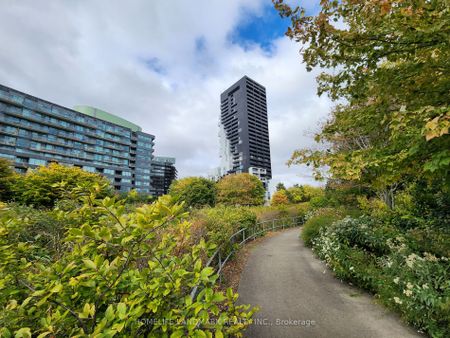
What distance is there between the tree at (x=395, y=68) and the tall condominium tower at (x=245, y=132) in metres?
85.1

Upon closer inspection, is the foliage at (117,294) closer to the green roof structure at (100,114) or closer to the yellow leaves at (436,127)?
the yellow leaves at (436,127)

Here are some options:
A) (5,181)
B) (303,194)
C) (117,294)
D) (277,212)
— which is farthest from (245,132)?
(117,294)

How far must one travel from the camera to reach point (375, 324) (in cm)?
371

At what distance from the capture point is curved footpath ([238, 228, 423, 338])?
11.8 ft

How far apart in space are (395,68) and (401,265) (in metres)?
4.09

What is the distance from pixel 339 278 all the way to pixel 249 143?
88.2 meters

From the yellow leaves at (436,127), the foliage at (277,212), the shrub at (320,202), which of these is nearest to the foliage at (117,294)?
the yellow leaves at (436,127)

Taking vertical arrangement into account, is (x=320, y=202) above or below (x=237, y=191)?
below

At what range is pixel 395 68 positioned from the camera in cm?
329

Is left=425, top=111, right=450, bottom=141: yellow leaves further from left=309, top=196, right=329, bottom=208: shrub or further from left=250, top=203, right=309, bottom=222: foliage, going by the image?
left=309, top=196, right=329, bottom=208: shrub

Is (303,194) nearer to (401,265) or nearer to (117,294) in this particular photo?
(401,265)

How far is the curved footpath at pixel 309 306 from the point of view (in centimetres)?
359

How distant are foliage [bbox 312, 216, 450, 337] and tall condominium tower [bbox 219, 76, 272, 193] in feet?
270

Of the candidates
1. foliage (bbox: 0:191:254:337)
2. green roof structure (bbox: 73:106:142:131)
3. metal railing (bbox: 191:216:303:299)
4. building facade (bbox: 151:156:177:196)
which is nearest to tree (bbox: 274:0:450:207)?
foliage (bbox: 0:191:254:337)
